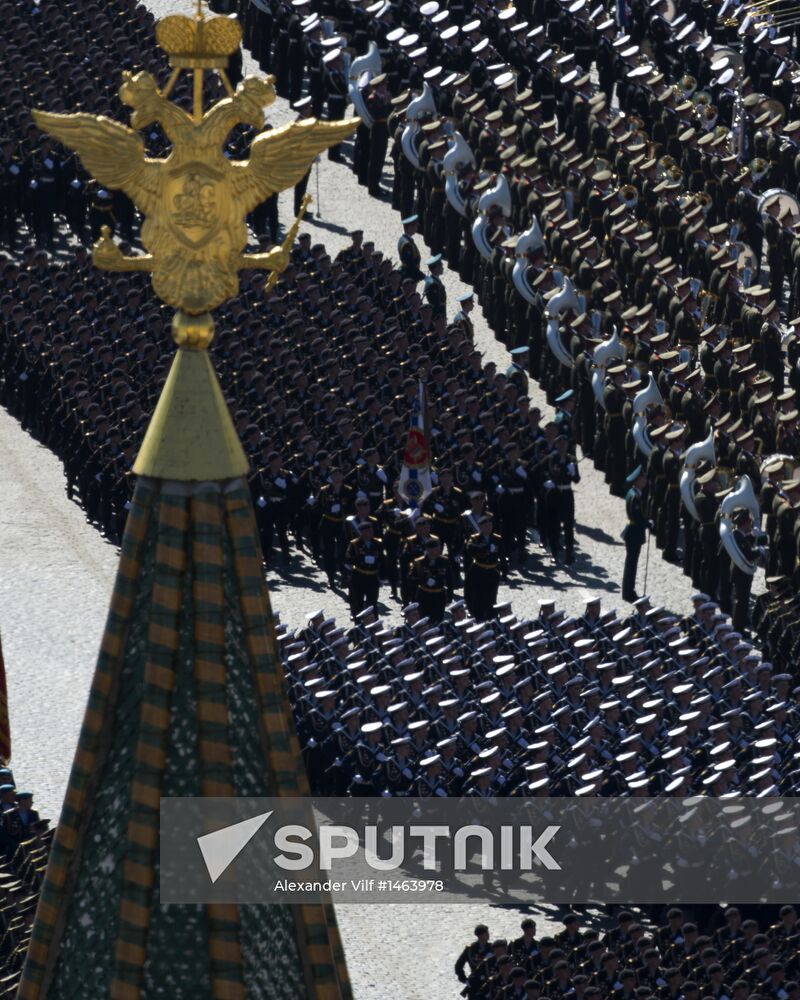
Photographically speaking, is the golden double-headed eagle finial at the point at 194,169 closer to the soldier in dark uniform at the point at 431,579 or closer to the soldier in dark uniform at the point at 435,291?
the soldier in dark uniform at the point at 431,579

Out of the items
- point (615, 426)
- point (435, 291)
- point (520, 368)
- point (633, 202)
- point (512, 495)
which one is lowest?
point (512, 495)

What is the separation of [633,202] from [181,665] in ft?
130

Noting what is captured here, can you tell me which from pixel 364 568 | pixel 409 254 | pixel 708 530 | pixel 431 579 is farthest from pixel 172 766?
pixel 409 254

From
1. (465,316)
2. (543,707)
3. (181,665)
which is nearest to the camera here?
(181,665)

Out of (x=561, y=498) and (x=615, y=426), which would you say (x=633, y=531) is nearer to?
(x=561, y=498)

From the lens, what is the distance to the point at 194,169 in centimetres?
1391

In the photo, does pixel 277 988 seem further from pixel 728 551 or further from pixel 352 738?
pixel 728 551

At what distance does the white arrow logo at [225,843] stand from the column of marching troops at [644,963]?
610 inches

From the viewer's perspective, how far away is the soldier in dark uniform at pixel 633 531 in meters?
42.2

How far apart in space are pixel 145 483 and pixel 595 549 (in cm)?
3175

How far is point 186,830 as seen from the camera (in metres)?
13.9

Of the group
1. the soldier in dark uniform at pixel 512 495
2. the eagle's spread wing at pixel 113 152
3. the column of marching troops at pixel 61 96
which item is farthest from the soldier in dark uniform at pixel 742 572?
the eagle's spread wing at pixel 113 152

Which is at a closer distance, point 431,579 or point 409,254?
point 431,579

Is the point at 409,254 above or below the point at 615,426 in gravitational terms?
above
